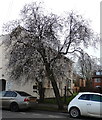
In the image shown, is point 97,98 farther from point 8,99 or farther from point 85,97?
point 8,99

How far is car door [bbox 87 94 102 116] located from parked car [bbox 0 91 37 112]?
467cm

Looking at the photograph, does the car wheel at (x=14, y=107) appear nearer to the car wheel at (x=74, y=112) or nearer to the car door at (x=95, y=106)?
the car wheel at (x=74, y=112)

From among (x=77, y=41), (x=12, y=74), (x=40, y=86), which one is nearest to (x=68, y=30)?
(x=77, y=41)

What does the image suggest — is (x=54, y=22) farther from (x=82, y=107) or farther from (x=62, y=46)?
(x=82, y=107)

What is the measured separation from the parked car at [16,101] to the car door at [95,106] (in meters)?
4.67

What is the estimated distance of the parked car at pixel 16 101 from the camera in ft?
48.8

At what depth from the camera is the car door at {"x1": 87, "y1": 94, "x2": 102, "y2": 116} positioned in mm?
11761

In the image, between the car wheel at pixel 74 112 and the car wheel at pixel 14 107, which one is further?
the car wheel at pixel 14 107

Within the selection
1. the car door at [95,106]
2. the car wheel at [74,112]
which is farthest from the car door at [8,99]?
the car door at [95,106]

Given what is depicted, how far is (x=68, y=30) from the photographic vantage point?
54.6 ft

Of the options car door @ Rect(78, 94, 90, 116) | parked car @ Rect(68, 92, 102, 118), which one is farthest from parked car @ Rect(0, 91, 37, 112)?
car door @ Rect(78, 94, 90, 116)

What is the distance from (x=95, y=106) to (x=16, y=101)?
5.67m

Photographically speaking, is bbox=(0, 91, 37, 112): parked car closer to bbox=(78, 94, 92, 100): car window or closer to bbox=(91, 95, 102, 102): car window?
bbox=(78, 94, 92, 100): car window

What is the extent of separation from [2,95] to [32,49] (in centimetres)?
395
